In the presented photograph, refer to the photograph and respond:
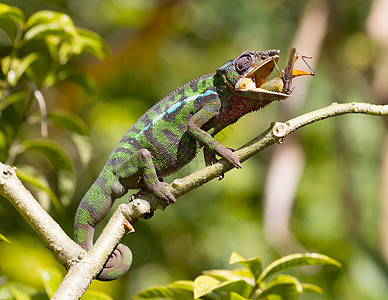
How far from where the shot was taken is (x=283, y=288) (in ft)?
4.34

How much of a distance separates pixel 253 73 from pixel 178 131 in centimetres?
28

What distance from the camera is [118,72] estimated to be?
406 centimetres

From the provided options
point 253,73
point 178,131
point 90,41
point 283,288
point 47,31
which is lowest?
point 283,288

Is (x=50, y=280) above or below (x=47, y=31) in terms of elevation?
below

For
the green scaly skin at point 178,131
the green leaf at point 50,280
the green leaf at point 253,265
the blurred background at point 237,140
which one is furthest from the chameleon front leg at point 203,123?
the blurred background at point 237,140

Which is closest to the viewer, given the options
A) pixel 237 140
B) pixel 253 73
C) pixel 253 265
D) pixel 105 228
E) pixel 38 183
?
pixel 105 228

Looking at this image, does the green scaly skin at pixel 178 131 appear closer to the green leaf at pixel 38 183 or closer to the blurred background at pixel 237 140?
the green leaf at pixel 38 183

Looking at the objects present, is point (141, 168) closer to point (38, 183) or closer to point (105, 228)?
point (105, 228)

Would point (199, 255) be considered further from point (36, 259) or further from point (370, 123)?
point (370, 123)

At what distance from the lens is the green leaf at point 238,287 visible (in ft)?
4.16

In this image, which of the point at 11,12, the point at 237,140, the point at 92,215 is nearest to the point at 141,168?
the point at 92,215

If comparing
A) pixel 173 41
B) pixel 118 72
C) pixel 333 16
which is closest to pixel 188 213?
pixel 118 72

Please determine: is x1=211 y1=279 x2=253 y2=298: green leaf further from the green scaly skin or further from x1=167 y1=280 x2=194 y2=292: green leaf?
the green scaly skin

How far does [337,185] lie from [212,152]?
3.87 metres
